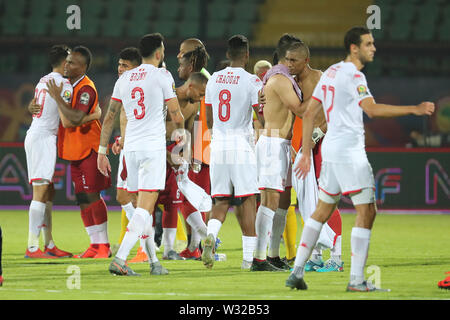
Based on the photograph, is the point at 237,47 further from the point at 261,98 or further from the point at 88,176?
the point at 88,176

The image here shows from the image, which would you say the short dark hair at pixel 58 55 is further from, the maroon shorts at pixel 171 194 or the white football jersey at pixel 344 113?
the white football jersey at pixel 344 113

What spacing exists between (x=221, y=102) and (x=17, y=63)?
14.1 m

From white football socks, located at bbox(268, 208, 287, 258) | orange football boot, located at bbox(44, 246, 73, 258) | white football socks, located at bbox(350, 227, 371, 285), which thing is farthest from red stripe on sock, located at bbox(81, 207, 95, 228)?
white football socks, located at bbox(350, 227, 371, 285)

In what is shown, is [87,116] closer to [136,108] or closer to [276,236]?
[136,108]

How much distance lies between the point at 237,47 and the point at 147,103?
1130 millimetres

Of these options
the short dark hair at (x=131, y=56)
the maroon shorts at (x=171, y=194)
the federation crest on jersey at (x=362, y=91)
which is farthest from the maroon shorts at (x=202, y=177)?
the federation crest on jersey at (x=362, y=91)

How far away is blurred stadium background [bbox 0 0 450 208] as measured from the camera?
62.3 feet

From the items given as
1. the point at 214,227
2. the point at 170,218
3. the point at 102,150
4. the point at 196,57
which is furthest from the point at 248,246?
the point at 196,57

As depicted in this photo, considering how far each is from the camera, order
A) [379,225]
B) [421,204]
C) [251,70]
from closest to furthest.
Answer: [379,225] < [421,204] < [251,70]

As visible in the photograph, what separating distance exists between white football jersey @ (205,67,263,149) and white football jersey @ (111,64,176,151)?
0.67m

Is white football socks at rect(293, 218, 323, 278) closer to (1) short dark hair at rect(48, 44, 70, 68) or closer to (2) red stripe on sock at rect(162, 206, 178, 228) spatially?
(2) red stripe on sock at rect(162, 206, 178, 228)

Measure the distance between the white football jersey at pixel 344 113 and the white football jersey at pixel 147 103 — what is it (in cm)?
181

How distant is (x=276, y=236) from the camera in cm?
852
